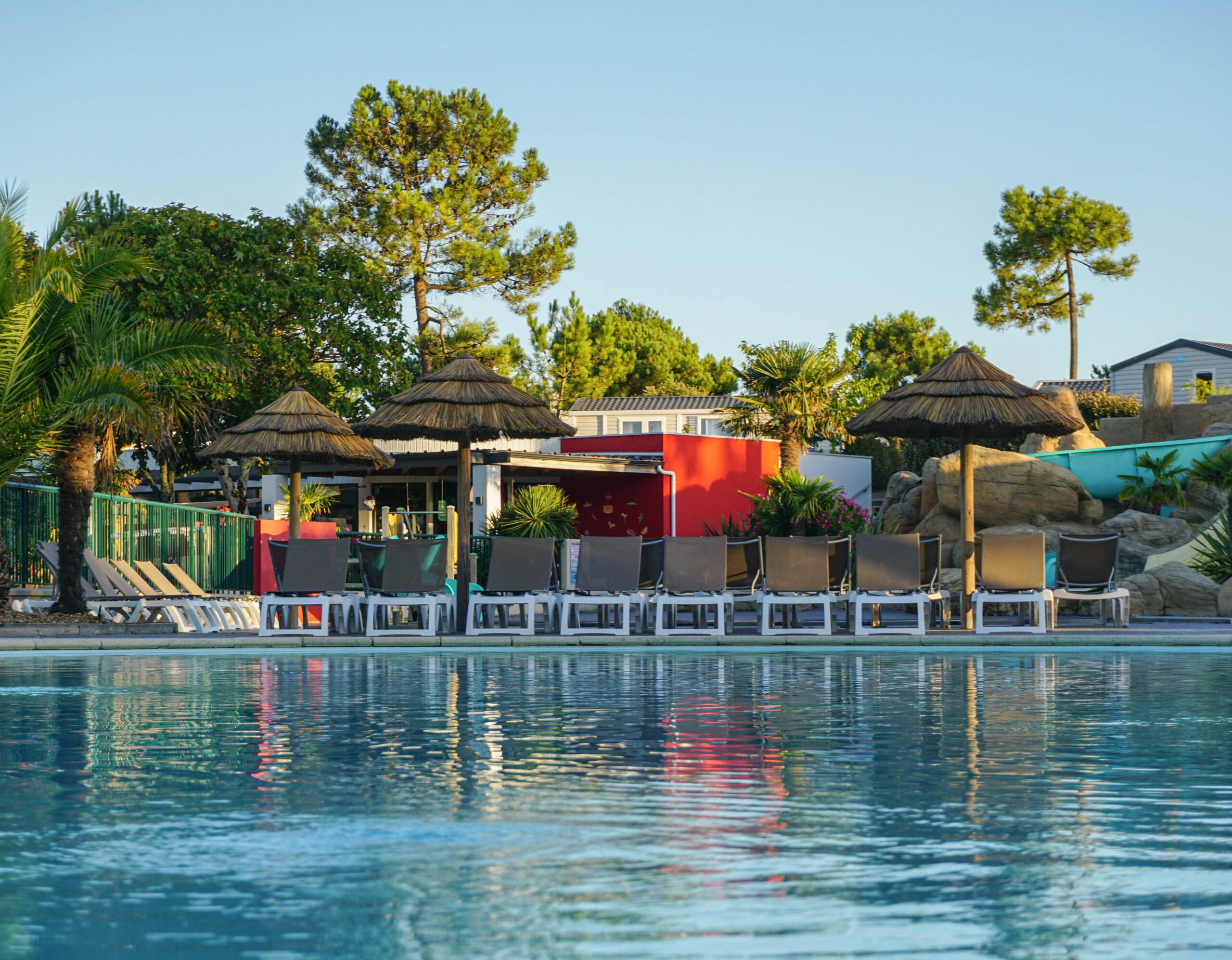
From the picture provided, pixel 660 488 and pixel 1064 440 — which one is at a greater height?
pixel 1064 440

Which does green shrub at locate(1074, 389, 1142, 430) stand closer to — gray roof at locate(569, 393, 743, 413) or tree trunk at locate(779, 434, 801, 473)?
tree trunk at locate(779, 434, 801, 473)

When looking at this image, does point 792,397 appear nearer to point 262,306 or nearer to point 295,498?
point 262,306

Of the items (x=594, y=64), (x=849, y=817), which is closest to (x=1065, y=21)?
(x=594, y=64)

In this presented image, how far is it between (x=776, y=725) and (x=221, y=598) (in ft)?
36.2

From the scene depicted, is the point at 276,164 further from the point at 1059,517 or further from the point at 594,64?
the point at 1059,517

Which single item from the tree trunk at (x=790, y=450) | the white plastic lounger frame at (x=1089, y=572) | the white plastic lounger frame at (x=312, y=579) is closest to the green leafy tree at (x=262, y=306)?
the tree trunk at (x=790, y=450)

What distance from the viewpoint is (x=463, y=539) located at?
15.6 metres

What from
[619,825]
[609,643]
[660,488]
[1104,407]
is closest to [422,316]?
[660,488]

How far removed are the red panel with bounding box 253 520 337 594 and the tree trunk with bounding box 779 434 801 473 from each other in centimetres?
1574

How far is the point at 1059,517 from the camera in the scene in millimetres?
23953

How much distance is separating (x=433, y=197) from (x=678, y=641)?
28.3 metres

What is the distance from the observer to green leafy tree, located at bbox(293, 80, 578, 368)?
3891 cm

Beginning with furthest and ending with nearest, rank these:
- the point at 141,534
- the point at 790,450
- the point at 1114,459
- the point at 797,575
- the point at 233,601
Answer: the point at 790,450 → the point at 1114,459 → the point at 141,534 → the point at 233,601 → the point at 797,575

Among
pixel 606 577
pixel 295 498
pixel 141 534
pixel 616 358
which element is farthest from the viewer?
pixel 616 358
